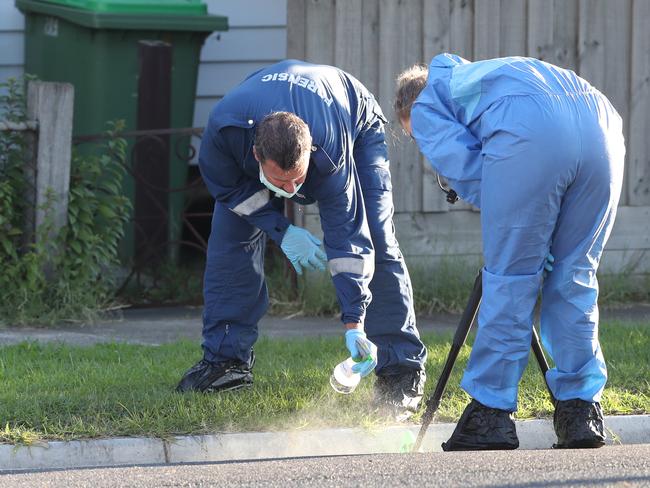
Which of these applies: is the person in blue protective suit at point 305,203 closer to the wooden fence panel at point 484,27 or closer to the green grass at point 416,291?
the green grass at point 416,291

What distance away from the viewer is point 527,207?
430cm

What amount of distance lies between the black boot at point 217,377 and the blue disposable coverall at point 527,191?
1227 millimetres

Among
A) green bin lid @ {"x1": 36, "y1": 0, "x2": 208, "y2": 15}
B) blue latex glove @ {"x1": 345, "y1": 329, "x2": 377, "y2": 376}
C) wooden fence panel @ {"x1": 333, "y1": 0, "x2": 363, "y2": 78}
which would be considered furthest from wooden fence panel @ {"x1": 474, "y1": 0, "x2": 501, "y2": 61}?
blue latex glove @ {"x1": 345, "y1": 329, "x2": 377, "y2": 376}

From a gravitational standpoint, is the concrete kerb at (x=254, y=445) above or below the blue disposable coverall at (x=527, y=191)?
below

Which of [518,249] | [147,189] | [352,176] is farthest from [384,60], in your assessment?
[518,249]

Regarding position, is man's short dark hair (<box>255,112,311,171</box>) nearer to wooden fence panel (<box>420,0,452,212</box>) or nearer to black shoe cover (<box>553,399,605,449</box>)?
black shoe cover (<box>553,399,605,449</box>)

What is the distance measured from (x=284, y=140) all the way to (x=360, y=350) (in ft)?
2.90

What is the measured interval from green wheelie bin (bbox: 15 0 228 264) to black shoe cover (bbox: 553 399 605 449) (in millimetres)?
4108

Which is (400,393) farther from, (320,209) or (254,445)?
(320,209)

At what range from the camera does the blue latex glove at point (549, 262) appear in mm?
4475

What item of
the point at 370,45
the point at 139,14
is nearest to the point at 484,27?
the point at 370,45

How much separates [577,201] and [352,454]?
140cm

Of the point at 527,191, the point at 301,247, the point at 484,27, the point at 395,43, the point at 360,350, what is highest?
the point at 484,27

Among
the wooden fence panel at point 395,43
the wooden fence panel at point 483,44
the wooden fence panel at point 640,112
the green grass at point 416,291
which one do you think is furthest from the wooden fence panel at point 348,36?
the wooden fence panel at point 640,112
